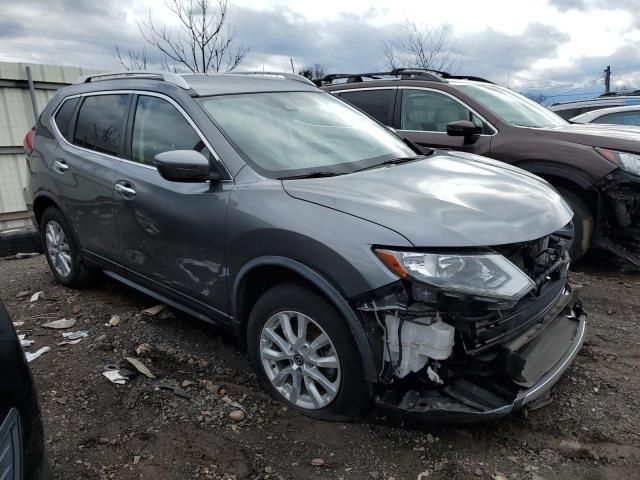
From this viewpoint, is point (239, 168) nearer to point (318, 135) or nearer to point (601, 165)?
point (318, 135)

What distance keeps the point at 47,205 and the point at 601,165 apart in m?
4.88

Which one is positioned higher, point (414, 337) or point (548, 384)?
point (414, 337)

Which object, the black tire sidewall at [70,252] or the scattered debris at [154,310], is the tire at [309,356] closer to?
the scattered debris at [154,310]

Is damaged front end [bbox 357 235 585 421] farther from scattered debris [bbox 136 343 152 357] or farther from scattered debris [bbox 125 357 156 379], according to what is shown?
scattered debris [bbox 136 343 152 357]

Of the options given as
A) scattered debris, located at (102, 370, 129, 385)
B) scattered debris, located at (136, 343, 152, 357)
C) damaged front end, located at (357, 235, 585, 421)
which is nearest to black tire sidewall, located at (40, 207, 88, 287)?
scattered debris, located at (136, 343, 152, 357)

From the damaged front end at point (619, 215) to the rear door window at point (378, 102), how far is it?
2.38 metres

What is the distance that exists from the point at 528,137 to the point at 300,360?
3.62 metres

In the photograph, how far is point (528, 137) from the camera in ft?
17.0

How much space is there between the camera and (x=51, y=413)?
9.57 ft

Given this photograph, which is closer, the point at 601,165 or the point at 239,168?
the point at 239,168

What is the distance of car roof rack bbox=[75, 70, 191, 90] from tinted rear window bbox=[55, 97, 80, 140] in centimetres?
21

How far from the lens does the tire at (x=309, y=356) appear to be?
2.49 m

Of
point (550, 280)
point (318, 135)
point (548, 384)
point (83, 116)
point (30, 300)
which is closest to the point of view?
point (548, 384)

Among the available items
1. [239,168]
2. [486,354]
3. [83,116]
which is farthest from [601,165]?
[83,116]
